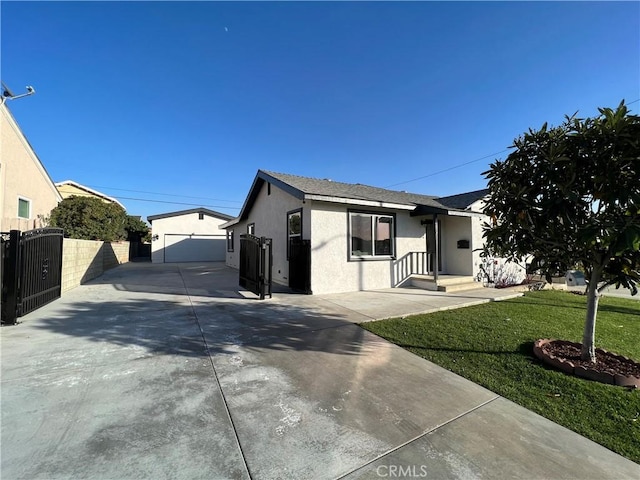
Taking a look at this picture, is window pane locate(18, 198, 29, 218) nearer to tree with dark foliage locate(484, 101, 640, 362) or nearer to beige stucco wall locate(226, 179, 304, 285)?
beige stucco wall locate(226, 179, 304, 285)

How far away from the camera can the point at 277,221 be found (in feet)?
36.7

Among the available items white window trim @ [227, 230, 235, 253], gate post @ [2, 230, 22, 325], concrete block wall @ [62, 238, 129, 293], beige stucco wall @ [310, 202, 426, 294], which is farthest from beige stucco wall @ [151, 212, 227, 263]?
gate post @ [2, 230, 22, 325]

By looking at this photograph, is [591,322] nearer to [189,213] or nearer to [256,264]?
[256,264]

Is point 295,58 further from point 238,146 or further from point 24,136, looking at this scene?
point 24,136

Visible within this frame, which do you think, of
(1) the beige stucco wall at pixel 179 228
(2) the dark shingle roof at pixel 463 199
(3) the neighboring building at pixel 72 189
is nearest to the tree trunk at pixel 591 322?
(2) the dark shingle roof at pixel 463 199

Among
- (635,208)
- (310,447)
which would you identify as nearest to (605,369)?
(635,208)

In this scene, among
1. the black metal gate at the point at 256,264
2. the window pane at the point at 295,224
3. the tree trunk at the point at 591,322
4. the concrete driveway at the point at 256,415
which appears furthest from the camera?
the window pane at the point at 295,224

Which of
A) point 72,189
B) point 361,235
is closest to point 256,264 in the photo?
point 361,235

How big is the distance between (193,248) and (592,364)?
88.0 ft

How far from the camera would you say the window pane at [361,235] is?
9.41 metres

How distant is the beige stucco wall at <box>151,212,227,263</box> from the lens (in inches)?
953

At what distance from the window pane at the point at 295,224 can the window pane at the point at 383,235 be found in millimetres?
2724

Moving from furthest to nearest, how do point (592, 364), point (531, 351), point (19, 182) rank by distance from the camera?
Result: point (19, 182) → point (531, 351) → point (592, 364)

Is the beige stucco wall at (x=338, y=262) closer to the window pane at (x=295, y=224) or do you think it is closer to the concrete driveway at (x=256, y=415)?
the window pane at (x=295, y=224)
